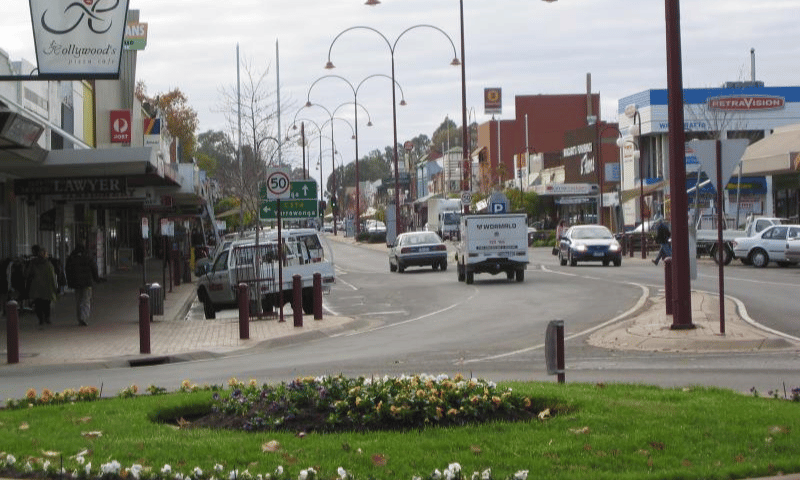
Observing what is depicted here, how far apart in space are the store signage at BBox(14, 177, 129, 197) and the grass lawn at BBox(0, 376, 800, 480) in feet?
70.0

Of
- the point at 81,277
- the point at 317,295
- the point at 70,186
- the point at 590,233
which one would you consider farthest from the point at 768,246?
the point at 81,277

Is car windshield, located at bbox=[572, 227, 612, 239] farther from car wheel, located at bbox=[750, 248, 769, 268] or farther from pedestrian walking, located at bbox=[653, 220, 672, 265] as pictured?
car wheel, located at bbox=[750, 248, 769, 268]

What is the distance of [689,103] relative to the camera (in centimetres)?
7462

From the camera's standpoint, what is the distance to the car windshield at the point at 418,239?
47656 millimetres

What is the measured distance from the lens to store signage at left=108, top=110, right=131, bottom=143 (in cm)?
4400

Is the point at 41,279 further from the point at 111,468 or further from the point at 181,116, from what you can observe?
the point at 181,116

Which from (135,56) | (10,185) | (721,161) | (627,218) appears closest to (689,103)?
(627,218)

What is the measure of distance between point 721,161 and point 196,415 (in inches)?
406

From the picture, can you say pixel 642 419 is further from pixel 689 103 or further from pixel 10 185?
pixel 689 103

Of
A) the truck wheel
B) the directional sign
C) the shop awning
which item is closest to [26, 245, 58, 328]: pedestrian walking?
the directional sign

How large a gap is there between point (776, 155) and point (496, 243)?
23.0m

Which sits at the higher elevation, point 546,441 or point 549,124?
point 549,124

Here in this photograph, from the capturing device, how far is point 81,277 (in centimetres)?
2588

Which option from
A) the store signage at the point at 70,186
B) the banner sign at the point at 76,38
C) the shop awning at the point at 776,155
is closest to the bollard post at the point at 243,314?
the banner sign at the point at 76,38
